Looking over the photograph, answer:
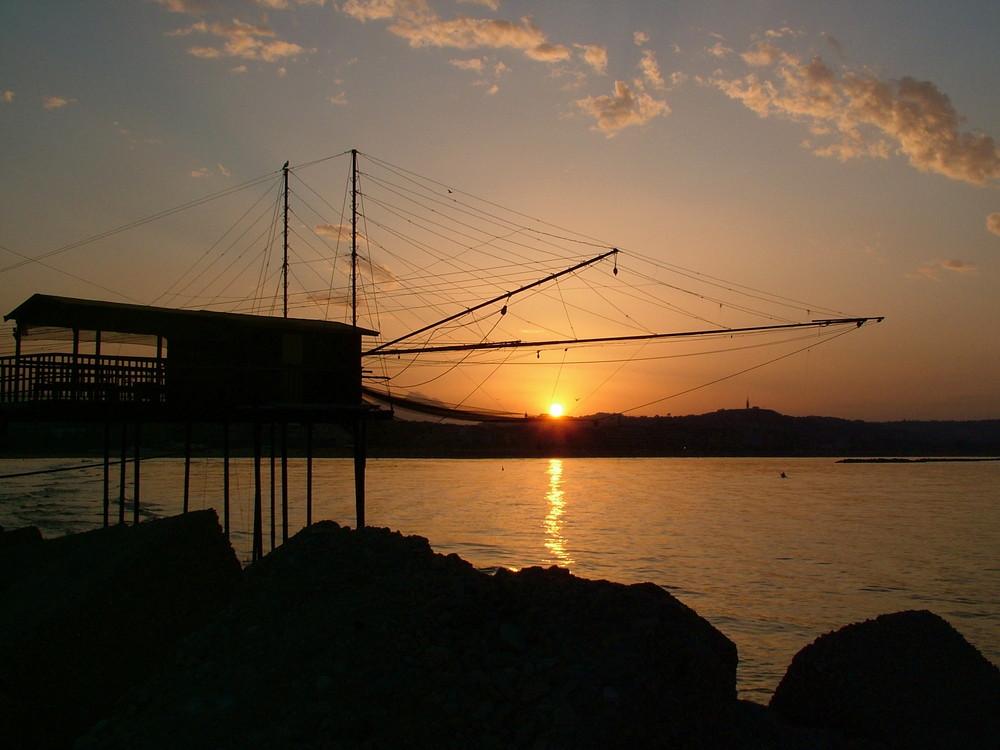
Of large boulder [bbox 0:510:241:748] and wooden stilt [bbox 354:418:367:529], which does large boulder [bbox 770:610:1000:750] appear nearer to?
large boulder [bbox 0:510:241:748]

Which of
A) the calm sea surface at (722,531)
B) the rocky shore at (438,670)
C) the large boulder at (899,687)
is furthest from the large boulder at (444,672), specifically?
the calm sea surface at (722,531)

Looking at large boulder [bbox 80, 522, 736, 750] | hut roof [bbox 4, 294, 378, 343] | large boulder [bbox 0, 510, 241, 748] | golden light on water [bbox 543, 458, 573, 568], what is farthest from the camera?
golden light on water [bbox 543, 458, 573, 568]

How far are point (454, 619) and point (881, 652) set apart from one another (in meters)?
5.38

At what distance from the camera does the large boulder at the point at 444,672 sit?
25.2ft

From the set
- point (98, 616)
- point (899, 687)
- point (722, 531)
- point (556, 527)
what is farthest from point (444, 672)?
point (722, 531)

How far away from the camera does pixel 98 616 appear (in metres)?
12.1

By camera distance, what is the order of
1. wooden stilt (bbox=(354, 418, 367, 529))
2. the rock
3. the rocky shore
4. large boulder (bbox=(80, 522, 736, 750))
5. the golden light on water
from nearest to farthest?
large boulder (bbox=(80, 522, 736, 750)), the rocky shore, the rock, wooden stilt (bbox=(354, 418, 367, 529)), the golden light on water

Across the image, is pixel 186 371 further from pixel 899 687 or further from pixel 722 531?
pixel 722 531

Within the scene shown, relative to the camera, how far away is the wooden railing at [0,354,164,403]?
2125 cm

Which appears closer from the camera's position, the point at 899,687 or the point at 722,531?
the point at 899,687

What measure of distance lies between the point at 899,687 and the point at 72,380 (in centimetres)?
2066

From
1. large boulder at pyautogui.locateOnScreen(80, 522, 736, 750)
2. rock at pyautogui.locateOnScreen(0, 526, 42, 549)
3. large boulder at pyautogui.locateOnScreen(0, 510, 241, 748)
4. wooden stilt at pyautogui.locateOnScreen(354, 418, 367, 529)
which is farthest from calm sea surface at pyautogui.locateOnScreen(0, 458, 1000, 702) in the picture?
rock at pyautogui.locateOnScreen(0, 526, 42, 549)

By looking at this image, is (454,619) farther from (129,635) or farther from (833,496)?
(833,496)

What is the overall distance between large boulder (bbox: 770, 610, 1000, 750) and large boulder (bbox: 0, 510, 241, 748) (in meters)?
9.31
